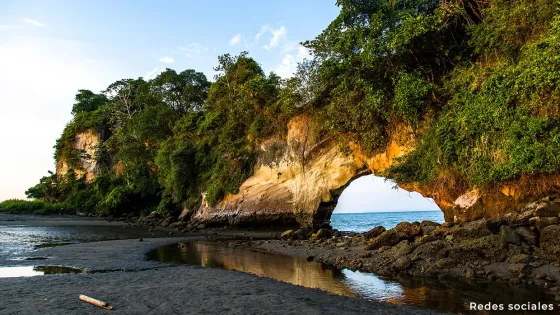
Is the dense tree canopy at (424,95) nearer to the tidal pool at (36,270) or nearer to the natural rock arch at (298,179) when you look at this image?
the natural rock arch at (298,179)

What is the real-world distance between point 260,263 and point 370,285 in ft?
14.0

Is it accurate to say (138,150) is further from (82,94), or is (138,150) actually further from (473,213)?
(473,213)

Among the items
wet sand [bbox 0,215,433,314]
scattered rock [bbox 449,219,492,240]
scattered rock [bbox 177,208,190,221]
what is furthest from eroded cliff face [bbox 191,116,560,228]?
wet sand [bbox 0,215,433,314]

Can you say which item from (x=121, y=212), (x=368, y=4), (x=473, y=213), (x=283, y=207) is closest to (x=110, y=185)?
(x=121, y=212)

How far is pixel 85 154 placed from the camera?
4538 centimetres

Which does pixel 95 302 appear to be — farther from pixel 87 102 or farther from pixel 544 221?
pixel 87 102

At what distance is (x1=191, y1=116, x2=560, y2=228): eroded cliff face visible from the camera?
689 inches

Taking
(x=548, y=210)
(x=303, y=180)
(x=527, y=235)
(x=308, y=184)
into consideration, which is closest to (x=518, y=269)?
(x=527, y=235)

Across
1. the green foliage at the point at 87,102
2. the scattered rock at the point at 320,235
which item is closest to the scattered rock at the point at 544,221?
the scattered rock at the point at 320,235

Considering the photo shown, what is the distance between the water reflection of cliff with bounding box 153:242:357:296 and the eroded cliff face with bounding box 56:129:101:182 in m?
33.4

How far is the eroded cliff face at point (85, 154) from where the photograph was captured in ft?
146

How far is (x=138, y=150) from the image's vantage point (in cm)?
3641

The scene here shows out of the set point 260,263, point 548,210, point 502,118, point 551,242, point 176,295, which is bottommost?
point 260,263

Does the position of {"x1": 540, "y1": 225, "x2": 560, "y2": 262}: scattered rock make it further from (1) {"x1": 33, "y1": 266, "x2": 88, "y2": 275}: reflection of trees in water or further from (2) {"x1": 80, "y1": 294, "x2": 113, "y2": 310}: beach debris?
(1) {"x1": 33, "y1": 266, "x2": 88, "y2": 275}: reflection of trees in water
